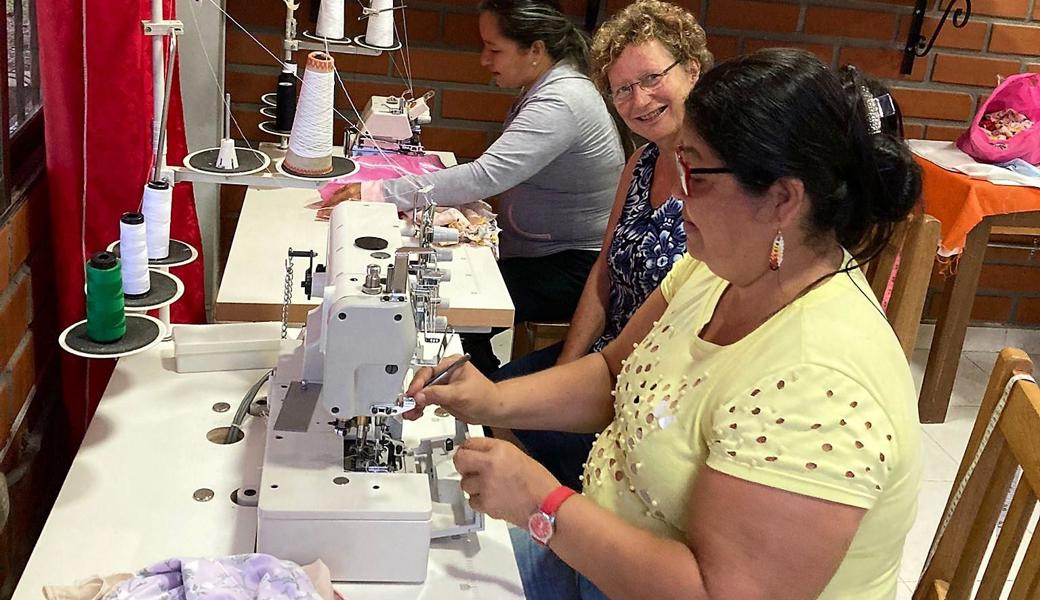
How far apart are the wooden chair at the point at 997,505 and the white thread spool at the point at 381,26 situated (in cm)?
156

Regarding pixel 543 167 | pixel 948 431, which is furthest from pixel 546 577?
pixel 948 431

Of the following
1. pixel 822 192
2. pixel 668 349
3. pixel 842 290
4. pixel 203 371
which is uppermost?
pixel 822 192

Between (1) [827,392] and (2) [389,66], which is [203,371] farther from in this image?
(2) [389,66]

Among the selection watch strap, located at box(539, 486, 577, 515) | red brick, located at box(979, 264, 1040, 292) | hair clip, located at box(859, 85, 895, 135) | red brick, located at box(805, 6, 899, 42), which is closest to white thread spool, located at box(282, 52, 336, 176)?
watch strap, located at box(539, 486, 577, 515)

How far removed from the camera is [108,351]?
1.28 metres

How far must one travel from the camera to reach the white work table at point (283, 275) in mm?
1843

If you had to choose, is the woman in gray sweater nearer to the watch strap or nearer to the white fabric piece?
the white fabric piece

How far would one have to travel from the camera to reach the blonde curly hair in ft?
6.84

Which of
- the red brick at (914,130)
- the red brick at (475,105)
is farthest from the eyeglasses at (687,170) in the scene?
the red brick at (914,130)

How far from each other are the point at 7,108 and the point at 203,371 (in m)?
0.50

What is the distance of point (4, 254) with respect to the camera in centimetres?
151

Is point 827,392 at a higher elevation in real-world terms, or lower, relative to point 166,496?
higher

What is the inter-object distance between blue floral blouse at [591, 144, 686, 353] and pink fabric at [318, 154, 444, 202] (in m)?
0.54

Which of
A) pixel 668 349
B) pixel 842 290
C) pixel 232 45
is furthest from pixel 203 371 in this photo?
pixel 232 45
